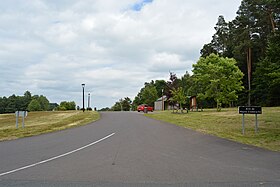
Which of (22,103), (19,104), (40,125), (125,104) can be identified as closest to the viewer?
(40,125)

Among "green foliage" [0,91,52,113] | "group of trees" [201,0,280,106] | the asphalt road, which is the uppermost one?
"group of trees" [201,0,280,106]

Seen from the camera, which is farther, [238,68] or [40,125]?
[238,68]

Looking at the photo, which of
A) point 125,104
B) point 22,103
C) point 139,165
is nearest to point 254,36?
point 139,165

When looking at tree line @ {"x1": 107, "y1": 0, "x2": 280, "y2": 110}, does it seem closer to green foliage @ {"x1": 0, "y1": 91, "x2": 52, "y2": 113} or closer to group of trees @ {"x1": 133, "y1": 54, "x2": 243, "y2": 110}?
group of trees @ {"x1": 133, "y1": 54, "x2": 243, "y2": 110}

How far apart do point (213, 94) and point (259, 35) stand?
61.7 ft

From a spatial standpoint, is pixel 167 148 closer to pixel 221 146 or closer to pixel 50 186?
pixel 221 146

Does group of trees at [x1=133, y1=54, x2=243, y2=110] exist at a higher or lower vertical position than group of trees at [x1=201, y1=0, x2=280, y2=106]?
lower

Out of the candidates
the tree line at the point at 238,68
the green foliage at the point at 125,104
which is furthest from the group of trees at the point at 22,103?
the tree line at the point at 238,68

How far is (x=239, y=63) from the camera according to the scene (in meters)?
60.0

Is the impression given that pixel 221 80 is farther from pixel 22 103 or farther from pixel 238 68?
pixel 22 103

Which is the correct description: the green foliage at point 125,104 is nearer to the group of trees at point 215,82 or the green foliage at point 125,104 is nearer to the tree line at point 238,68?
the tree line at point 238,68

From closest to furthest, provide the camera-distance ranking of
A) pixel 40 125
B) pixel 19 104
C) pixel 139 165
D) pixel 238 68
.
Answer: pixel 139 165
pixel 40 125
pixel 238 68
pixel 19 104

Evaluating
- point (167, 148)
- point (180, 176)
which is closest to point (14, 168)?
point (180, 176)

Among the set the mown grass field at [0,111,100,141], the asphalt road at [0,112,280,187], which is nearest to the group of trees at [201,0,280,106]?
the mown grass field at [0,111,100,141]
